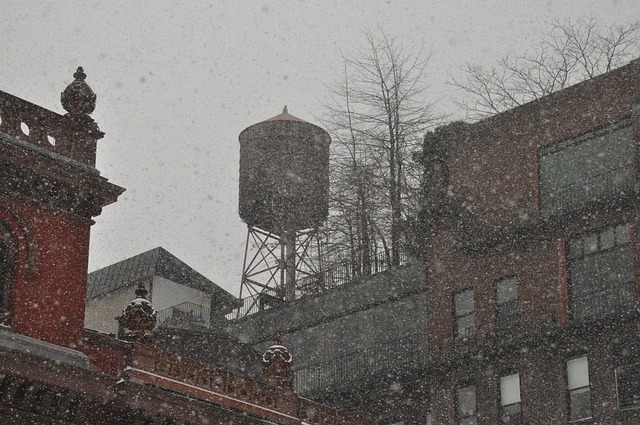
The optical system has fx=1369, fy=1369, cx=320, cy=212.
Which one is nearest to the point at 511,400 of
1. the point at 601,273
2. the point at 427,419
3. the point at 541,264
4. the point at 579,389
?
the point at 579,389

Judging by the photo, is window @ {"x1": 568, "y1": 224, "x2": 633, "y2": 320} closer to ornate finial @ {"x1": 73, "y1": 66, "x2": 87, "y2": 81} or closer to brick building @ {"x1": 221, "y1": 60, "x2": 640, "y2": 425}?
brick building @ {"x1": 221, "y1": 60, "x2": 640, "y2": 425}

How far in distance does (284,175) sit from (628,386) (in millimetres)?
20167

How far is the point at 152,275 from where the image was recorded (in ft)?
176

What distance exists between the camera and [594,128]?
44156mm

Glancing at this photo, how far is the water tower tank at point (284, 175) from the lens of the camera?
56.0 meters

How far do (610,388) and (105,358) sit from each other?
17.9m

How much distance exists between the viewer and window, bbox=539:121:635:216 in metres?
43.2

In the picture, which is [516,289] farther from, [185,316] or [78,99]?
[78,99]

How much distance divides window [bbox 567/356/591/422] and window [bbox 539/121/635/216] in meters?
5.20

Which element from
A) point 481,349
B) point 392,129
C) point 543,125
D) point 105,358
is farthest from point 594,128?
point 105,358

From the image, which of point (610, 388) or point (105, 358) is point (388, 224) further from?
point (105, 358)

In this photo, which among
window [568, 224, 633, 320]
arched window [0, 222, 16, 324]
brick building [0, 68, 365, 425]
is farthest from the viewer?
window [568, 224, 633, 320]

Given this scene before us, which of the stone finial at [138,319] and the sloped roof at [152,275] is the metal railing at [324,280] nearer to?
the sloped roof at [152,275]

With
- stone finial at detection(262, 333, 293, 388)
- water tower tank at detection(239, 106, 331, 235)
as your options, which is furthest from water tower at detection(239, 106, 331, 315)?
stone finial at detection(262, 333, 293, 388)
